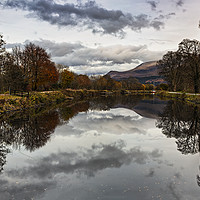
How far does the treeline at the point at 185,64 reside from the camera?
42281mm

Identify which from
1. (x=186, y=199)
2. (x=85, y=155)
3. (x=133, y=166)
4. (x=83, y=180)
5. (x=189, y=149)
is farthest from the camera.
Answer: (x=189, y=149)

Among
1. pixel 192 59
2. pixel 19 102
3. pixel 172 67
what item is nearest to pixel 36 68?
pixel 19 102

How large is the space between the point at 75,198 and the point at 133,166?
2.60 metres

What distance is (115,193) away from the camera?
4711mm

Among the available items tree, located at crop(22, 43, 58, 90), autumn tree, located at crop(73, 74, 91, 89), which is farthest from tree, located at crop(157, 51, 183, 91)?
tree, located at crop(22, 43, 58, 90)

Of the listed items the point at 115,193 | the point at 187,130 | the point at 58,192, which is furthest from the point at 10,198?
the point at 187,130

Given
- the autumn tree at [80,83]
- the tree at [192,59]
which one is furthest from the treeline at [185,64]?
the autumn tree at [80,83]

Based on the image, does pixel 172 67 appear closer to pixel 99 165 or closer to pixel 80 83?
pixel 80 83

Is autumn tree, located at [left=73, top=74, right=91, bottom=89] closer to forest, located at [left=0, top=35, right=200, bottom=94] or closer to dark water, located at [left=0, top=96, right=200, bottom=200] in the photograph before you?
forest, located at [left=0, top=35, right=200, bottom=94]

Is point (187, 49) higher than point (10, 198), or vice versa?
point (187, 49)

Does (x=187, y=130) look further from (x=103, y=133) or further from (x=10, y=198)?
(x=10, y=198)

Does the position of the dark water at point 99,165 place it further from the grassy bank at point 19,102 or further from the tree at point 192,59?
the tree at point 192,59

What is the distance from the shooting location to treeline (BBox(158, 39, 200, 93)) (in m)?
42.3

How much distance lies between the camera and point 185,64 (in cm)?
4806
